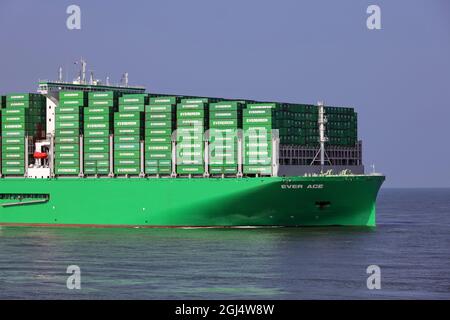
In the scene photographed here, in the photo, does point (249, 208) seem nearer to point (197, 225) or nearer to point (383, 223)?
point (197, 225)

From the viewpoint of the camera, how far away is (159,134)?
2997 inches

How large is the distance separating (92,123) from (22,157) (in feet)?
21.6

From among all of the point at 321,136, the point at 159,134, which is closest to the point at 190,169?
the point at 159,134

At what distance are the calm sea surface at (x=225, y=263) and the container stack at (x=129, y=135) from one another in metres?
4.92

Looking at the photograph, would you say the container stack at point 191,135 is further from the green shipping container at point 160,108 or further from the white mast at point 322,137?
the white mast at point 322,137

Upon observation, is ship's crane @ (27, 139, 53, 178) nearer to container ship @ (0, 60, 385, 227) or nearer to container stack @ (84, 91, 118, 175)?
container ship @ (0, 60, 385, 227)

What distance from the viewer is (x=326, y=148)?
258 feet

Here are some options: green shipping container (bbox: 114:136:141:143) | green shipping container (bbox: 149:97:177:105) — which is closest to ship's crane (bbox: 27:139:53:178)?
green shipping container (bbox: 114:136:141:143)

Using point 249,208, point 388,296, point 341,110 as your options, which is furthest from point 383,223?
point 388,296

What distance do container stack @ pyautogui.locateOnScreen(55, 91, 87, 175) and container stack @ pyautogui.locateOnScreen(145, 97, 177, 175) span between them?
18.7ft

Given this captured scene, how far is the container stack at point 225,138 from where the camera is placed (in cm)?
7338

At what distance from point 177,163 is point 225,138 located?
3.98 m

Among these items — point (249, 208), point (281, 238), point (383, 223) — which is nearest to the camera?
point (281, 238)

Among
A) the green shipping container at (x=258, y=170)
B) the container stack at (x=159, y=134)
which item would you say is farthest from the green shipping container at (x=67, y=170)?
the green shipping container at (x=258, y=170)
